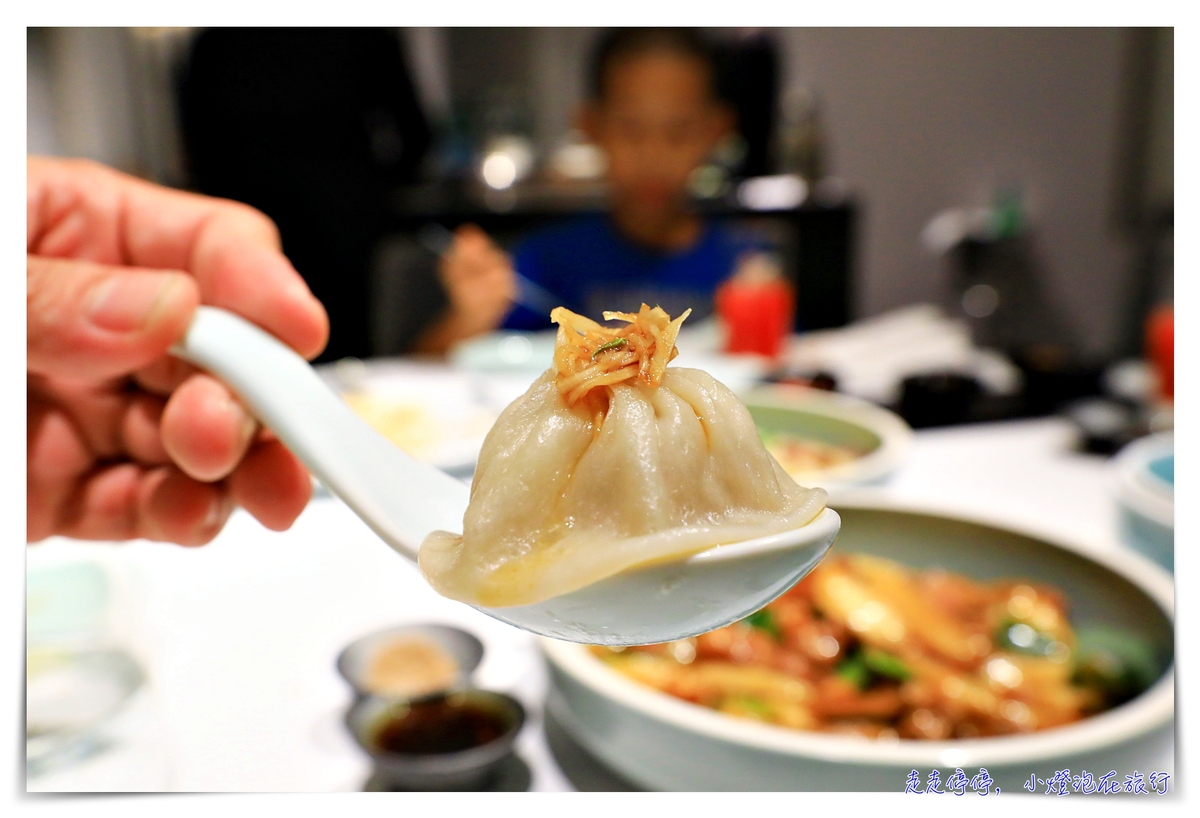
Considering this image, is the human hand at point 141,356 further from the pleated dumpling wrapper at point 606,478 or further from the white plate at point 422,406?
the pleated dumpling wrapper at point 606,478

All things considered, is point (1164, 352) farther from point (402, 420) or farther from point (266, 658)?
point (266, 658)

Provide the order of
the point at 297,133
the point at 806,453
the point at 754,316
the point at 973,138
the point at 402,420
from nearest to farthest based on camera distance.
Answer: the point at 806,453, the point at 402,420, the point at 754,316, the point at 297,133, the point at 973,138

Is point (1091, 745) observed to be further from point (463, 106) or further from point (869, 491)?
point (463, 106)

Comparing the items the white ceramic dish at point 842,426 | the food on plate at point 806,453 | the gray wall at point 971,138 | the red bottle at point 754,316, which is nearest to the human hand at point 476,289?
the red bottle at point 754,316

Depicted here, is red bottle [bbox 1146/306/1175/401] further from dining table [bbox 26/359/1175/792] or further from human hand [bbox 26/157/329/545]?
human hand [bbox 26/157/329/545]

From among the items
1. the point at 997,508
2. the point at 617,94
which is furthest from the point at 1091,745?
the point at 617,94

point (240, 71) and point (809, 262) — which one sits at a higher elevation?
point (240, 71)

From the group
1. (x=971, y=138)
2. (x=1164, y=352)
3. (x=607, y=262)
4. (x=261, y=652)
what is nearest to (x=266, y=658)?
(x=261, y=652)
